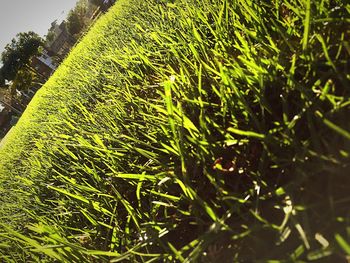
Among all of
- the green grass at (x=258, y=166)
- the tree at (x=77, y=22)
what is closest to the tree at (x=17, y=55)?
the tree at (x=77, y=22)

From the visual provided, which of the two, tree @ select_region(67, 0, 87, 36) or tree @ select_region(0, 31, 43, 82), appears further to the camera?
tree @ select_region(0, 31, 43, 82)

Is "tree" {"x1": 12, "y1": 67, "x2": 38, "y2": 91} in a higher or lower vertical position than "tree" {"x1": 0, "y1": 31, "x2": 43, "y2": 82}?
lower

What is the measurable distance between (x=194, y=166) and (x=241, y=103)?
208 mm

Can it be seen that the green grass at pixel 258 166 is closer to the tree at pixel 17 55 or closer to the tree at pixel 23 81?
the tree at pixel 23 81

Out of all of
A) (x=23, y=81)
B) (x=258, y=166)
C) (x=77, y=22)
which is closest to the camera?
(x=258, y=166)

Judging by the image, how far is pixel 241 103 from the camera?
801 mm

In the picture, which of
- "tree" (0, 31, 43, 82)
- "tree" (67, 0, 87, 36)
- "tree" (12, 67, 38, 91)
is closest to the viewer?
"tree" (12, 67, 38, 91)

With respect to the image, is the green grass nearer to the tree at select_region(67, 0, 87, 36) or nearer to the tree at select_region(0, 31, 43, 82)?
the tree at select_region(67, 0, 87, 36)

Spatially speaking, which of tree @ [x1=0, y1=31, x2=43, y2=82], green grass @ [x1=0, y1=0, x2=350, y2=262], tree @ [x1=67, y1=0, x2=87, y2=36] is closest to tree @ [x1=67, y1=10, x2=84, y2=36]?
tree @ [x1=67, y1=0, x2=87, y2=36]

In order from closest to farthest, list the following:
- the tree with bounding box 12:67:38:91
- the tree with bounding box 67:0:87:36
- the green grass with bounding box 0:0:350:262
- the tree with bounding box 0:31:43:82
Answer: the green grass with bounding box 0:0:350:262 < the tree with bounding box 12:67:38:91 < the tree with bounding box 67:0:87:36 < the tree with bounding box 0:31:43:82

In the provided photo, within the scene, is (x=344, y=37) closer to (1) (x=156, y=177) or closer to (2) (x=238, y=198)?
(2) (x=238, y=198)

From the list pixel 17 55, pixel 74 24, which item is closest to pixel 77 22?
pixel 74 24

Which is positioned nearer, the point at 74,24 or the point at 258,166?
the point at 258,166

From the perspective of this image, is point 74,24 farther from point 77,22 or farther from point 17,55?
point 17,55
